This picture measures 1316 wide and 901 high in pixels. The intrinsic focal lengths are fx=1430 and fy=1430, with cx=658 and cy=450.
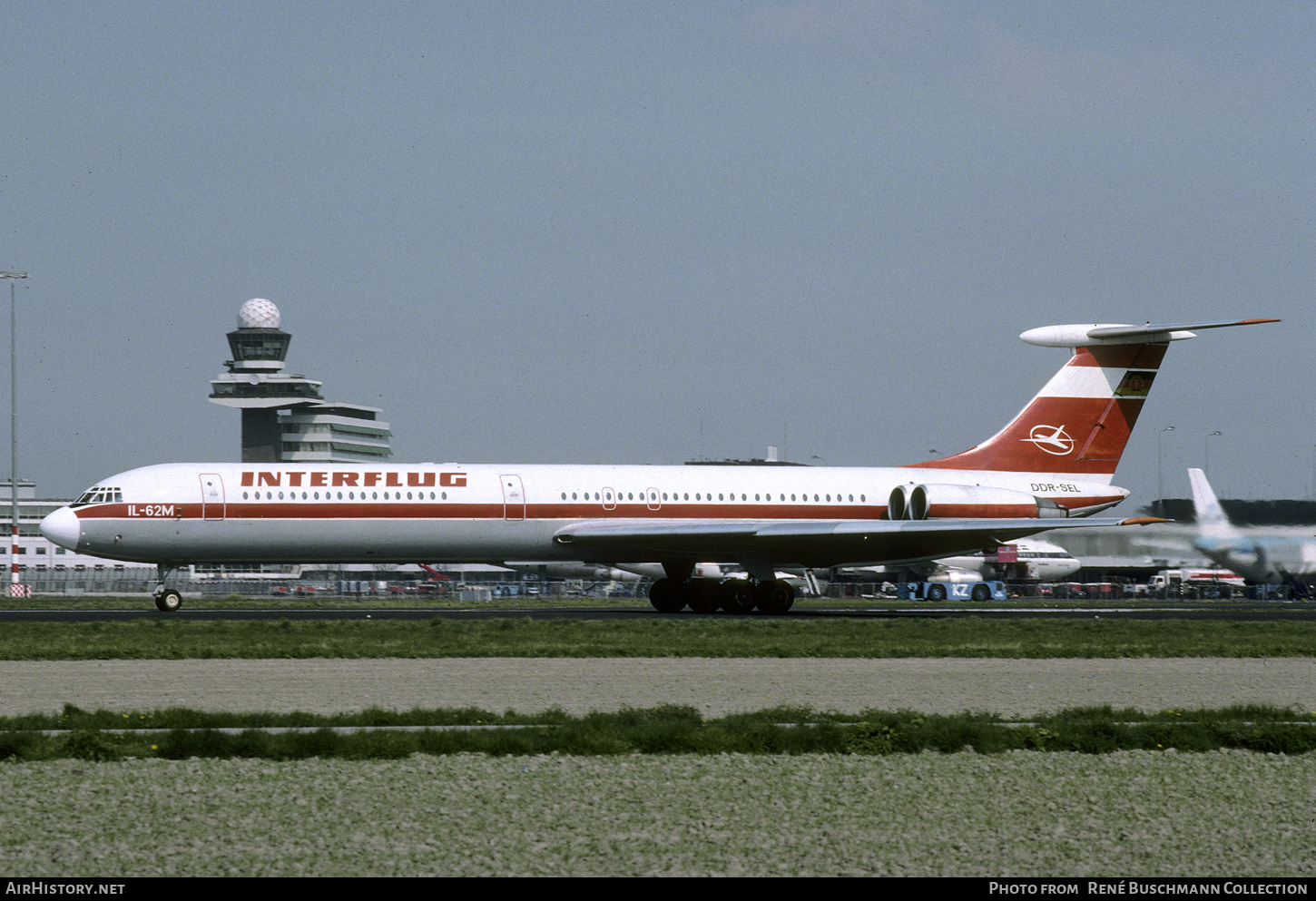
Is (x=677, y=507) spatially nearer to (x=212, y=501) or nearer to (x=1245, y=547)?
(x=212, y=501)

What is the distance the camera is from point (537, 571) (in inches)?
2985

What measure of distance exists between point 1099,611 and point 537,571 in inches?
1527

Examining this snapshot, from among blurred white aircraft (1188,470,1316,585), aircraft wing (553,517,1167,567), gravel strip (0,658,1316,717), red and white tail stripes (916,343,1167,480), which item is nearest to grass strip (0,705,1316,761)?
gravel strip (0,658,1316,717)

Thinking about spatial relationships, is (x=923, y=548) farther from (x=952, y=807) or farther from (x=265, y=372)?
(x=265, y=372)

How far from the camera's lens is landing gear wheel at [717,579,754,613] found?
1519 inches

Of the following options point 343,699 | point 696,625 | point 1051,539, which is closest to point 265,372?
point 1051,539

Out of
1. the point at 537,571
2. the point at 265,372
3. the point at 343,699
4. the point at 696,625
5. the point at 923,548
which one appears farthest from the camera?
the point at 265,372

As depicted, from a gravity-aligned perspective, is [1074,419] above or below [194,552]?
above

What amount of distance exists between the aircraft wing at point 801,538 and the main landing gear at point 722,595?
0.78 metres

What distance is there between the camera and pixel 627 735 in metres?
12.5

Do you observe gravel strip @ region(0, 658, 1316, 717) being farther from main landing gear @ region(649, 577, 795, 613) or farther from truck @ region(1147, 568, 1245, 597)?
truck @ region(1147, 568, 1245, 597)

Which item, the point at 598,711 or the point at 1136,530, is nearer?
the point at 598,711

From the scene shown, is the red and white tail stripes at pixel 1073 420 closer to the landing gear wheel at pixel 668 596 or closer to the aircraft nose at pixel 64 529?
the landing gear wheel at pixel 668 596

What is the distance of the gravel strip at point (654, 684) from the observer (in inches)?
623
